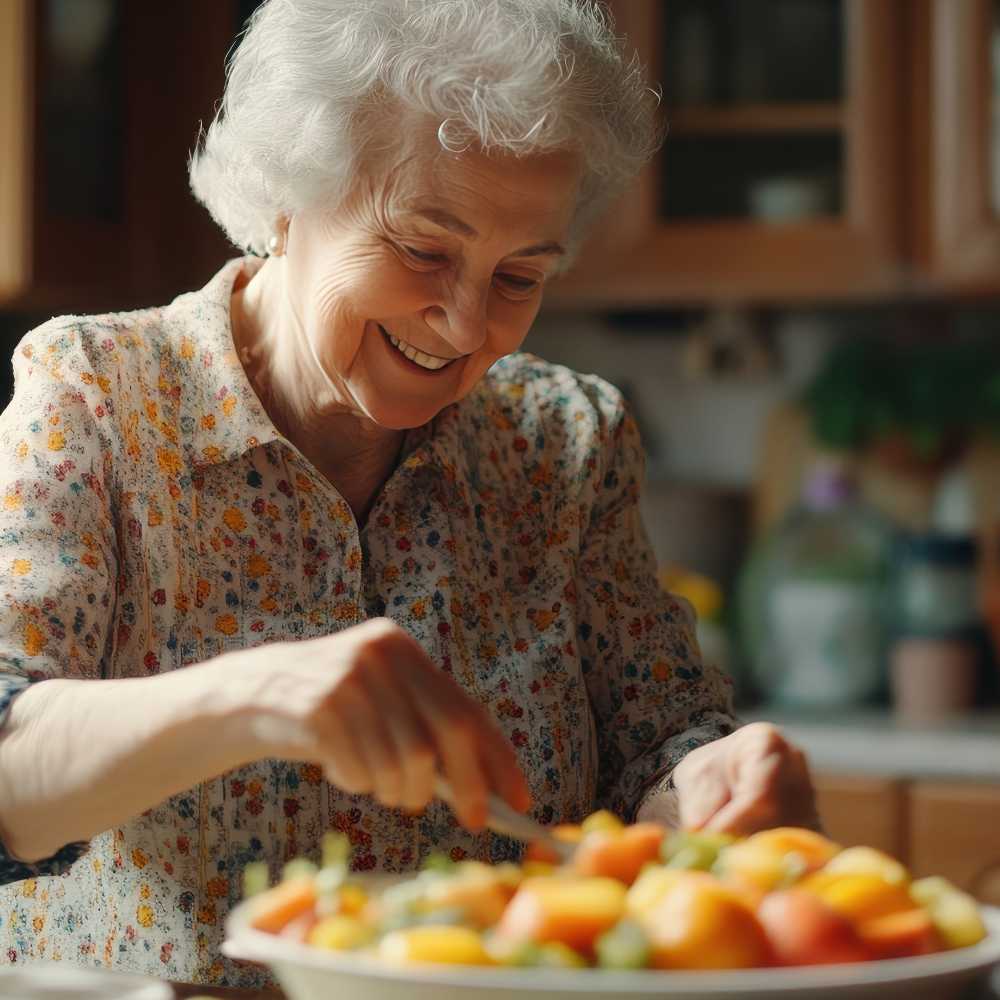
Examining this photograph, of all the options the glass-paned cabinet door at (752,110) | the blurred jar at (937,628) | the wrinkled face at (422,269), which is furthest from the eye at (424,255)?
the blurred jar at (937,628)

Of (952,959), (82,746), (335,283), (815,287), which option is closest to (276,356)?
(335,283)

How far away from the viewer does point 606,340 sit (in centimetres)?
282

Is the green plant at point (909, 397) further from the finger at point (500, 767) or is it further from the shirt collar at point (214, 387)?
the finger at point (500, 767)

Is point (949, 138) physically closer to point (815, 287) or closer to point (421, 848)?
point (815, 287)

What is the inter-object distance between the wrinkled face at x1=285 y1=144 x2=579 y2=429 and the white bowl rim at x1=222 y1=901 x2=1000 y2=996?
22.7 inches

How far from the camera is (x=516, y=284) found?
3.85 feet

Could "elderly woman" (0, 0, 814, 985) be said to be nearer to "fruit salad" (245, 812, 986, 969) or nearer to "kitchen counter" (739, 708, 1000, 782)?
"fruit salad" (245, 812, 986, 969)

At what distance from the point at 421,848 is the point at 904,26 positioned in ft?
5.75

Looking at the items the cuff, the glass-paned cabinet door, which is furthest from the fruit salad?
the glass-paned cabinet door

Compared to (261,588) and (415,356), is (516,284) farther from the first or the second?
(261,588)

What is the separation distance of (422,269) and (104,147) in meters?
1.55

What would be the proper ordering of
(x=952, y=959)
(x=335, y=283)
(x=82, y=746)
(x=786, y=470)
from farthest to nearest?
(x=786, y=470) < (x=335, y=283) < (x=82, y=746) < (x=952, y=959)

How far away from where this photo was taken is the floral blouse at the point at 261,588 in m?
1.06

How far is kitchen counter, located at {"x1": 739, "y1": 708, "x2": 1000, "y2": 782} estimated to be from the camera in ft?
7.00
